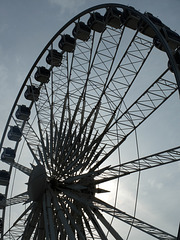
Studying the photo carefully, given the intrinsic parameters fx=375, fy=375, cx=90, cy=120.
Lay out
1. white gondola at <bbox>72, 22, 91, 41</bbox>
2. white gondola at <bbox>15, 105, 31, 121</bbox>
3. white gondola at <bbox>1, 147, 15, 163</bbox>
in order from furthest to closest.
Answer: white gondola at <bbox>1, 147, 15, 163</bbox>
white gondola at <bbox>15, 105, 31, 121</bbox>
white gondola at <bbox>72, 22, 91, 41</bbox>

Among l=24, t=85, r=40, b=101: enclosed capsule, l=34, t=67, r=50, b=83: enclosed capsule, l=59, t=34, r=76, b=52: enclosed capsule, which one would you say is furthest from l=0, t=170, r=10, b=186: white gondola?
l=59, t=34, r=76, b=52: enclosed capsule

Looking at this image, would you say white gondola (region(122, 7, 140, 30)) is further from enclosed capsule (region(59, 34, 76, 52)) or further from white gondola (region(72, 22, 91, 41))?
enclosed capsule (region(59, 34, 76, 52))

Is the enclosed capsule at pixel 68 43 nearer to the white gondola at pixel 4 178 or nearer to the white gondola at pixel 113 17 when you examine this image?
the white gondola at pixel 113 17

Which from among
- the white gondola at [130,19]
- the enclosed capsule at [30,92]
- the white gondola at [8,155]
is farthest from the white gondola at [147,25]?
the white gondola at [8,155]

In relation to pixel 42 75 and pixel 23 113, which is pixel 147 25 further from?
pixel 23 113

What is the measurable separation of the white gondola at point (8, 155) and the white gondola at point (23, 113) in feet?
9.93

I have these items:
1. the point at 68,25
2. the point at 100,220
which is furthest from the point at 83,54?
the point at 100,220

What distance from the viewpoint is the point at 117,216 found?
14.4 meters

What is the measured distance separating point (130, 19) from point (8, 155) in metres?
14.1

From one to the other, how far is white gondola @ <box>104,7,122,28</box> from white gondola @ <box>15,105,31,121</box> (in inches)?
356

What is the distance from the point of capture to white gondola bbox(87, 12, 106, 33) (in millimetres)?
21344

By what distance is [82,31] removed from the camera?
2247cm

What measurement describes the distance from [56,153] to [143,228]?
6331 mm

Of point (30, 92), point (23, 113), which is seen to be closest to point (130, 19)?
point (30, 92)
